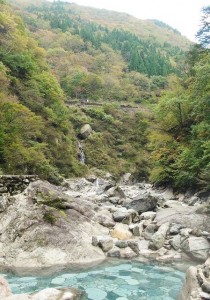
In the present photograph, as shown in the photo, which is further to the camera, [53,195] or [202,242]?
[53,195]

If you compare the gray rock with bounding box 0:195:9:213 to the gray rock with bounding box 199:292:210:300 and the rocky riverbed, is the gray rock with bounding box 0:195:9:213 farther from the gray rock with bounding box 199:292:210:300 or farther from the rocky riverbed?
the gray rock with bounding box 199:292:210:300

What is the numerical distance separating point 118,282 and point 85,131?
4017 cm

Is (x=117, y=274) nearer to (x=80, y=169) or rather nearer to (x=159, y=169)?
(x=159, y=169)

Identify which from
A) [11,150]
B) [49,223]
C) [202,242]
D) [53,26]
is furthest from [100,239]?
[53,26]

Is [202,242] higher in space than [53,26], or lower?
lower

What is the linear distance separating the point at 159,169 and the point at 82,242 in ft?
51.1

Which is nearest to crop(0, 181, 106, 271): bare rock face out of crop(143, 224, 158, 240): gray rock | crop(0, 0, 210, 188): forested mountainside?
crop(143, 224, 158, 240): gray rock

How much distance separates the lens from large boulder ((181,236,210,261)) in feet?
26.2

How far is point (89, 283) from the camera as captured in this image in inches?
256

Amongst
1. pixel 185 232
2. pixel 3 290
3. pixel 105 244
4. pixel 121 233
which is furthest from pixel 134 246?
pixel 3 290

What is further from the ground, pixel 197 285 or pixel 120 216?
pixel 197 285

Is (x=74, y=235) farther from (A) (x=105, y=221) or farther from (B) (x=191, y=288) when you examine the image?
(B) (x=191, y=288)

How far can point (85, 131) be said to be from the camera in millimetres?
46344

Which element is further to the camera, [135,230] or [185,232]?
[135,230]
